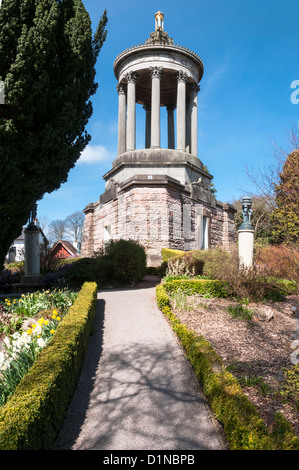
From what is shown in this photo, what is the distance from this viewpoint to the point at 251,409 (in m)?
3.08

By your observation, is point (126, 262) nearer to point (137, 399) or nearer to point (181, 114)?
point (137, 399)

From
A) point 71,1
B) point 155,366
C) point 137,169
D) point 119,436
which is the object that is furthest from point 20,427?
point 137,169

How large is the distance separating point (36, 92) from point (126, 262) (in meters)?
6.41

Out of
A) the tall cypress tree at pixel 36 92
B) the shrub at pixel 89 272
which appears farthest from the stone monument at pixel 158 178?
the tall cypress tree at pixel 36 92

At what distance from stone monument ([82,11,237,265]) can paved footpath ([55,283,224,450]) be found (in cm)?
945

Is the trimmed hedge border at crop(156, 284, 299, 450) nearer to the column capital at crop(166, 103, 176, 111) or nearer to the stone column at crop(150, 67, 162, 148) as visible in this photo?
the stone column at crop(150, 67, 162, 148)

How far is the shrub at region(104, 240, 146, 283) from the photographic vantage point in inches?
475

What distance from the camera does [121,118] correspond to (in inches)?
882

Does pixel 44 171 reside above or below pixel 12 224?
above

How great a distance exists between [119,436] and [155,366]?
1707 mm

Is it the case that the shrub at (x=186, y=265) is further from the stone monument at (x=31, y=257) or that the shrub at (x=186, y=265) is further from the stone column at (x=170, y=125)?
the stone column at (x=170, y=125)

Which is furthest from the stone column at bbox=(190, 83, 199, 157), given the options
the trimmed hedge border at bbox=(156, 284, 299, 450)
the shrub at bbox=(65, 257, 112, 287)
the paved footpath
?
the trimmed hedge border at bbox=(156, 284, 299, 450)

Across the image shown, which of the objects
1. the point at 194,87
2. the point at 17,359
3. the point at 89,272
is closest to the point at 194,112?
the point at 194,87

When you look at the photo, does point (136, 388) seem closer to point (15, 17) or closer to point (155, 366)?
point (155, 366)
